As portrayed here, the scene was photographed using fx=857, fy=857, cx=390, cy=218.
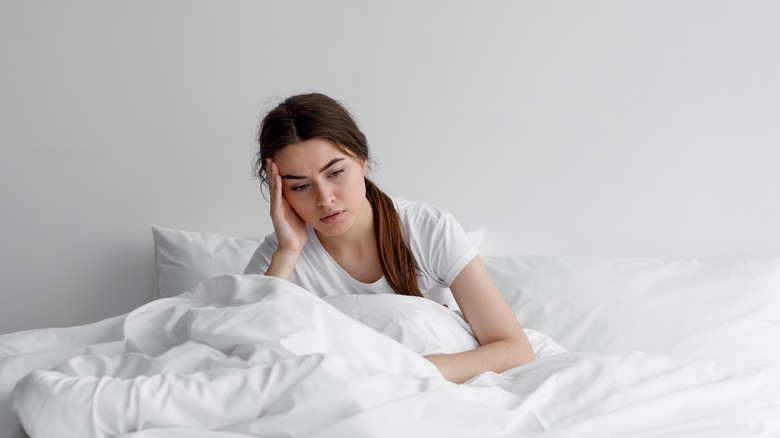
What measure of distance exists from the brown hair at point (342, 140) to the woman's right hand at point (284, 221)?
0.19 ft

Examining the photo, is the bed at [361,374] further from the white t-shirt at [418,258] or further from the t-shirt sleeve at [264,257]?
the t-shirt sleeve at [264,257]

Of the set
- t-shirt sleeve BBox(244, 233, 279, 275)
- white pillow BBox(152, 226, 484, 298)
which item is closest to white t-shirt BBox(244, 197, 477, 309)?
t-shirt sleeve BBox(244, 233, 279, 275)

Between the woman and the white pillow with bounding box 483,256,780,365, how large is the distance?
36 cm

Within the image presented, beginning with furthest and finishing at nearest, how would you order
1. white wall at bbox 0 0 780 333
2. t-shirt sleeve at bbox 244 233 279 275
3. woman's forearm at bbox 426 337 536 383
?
white wall at bbox 0 0 780 333 → t-shirt sleeve at bbox 244 233 279 275 → woman's forearm at bbox 426 337 536 383

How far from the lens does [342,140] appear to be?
6.11 ft

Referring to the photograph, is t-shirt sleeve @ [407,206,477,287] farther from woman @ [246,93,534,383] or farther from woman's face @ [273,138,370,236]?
woman's face @ [273,138,370,236]

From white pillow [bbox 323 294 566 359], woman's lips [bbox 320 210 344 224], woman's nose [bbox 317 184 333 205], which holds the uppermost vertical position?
woman's nose [bbox 317 184 333 205]

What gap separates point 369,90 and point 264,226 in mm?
538

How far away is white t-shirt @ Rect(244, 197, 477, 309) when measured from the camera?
1.93 meters

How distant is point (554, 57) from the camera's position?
2514 mm

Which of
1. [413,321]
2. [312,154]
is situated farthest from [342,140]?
[413,321]

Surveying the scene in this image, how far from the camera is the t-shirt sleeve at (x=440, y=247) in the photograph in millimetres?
1915

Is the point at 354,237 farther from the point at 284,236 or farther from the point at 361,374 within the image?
the point at 361,374

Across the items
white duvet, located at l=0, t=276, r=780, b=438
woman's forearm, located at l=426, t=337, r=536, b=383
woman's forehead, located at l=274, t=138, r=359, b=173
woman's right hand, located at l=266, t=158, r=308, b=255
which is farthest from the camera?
woman's right hand, located at l=266, t=158, r=308, b=255
